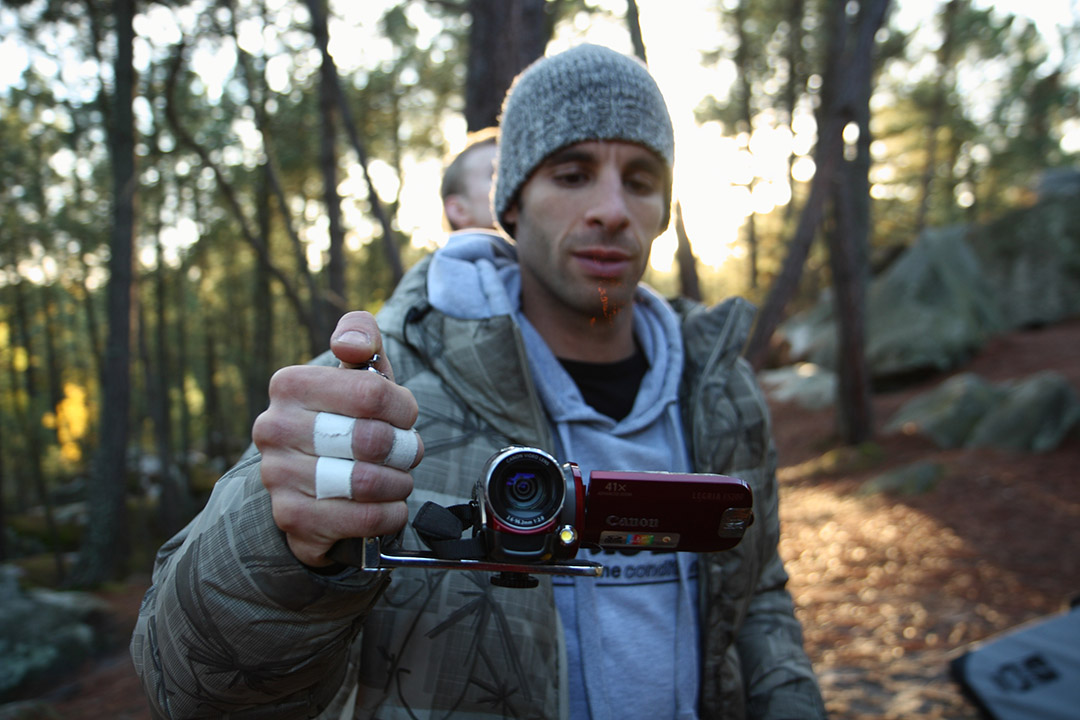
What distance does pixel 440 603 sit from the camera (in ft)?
5.35

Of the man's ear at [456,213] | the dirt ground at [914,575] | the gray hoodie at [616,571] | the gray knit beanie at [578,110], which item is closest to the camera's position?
the gray hoodie at [616,571]

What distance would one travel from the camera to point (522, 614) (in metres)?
1.67

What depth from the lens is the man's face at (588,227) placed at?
2145 mm

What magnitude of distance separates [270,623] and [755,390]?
67.6 inches

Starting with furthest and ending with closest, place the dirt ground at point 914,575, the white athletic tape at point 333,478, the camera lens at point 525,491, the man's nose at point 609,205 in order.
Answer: the dirt ground at point 914,575
the man's nose at point 609,205
the camera lens at point 525,491
the white athletic tape at point 333,478

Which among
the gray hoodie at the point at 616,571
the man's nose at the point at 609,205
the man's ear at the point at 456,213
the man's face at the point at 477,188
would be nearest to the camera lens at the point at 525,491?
the gray hoodie at the point at 616,571

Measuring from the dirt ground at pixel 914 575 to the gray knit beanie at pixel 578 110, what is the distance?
3.80m

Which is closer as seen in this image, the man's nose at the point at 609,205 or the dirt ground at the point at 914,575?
the man's nose at the point at 609,205

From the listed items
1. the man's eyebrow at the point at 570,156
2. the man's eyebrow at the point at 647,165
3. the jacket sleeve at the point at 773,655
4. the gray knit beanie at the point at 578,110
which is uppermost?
the gray knit beanie at the point at 578,110

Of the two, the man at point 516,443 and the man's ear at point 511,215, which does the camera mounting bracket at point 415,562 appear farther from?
the man's ear at point 511,215

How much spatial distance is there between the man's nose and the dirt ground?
366 cm

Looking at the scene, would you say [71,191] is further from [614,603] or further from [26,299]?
[614,603]

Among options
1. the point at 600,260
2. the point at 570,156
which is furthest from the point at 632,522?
the point at 570,156

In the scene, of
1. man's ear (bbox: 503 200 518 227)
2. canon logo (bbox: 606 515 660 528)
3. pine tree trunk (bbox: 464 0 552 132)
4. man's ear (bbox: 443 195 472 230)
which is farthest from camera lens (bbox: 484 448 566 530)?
pine tree trunk (bbox: 464 0 552 132)
